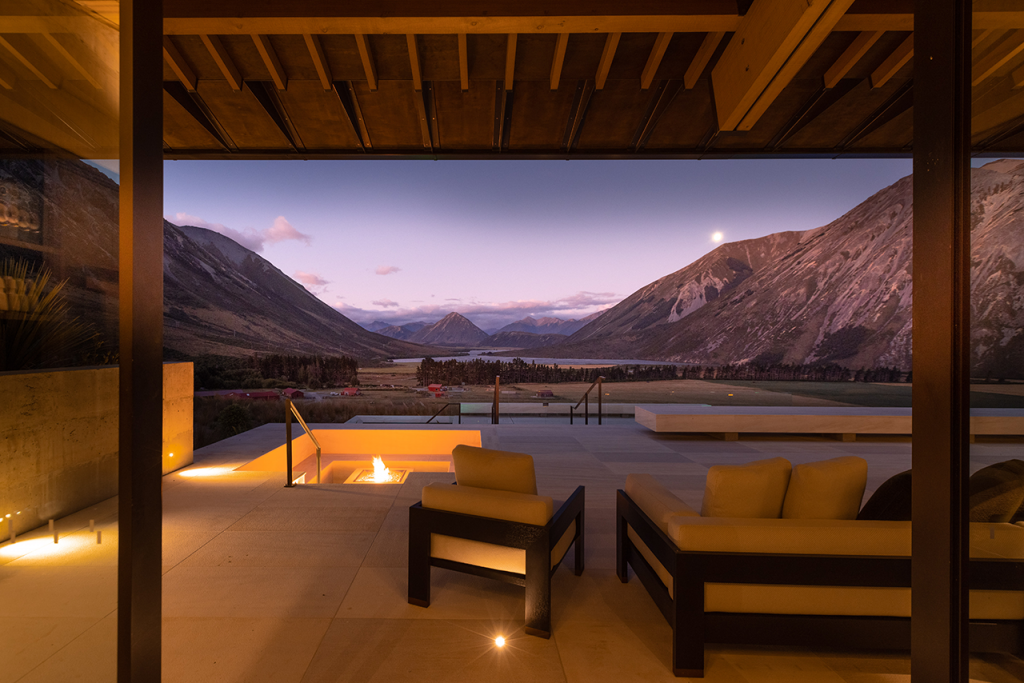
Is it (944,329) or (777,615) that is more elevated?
(944,329)

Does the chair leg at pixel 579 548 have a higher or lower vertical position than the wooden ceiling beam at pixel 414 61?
lower

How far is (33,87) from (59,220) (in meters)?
0.98

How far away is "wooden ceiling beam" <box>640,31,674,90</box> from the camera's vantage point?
2.87m

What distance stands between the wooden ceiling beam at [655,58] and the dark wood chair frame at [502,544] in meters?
3.09

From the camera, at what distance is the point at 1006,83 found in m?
1.04

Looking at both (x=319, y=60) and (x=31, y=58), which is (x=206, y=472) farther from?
(x=319, y=60)

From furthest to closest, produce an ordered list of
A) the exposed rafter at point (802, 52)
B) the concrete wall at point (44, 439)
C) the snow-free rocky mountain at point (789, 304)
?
the snow-free rocky mountain at point (789, 304) < the concrete wall at point (44, 439) < the exposed rafter at point (802, 52)

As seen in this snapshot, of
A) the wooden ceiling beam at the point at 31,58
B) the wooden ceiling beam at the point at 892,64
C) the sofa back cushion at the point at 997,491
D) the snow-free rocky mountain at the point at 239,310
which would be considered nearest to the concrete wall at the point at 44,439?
the wooden ceiling beam at the point at 31,58

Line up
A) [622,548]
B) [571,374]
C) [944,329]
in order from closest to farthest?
[944,329] < [622,548] < [571,374]

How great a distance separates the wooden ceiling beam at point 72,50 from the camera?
1.53 m

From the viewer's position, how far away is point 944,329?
99 cm

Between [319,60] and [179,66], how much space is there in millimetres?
1034

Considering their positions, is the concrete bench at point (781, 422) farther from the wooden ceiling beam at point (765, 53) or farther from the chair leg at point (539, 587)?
the chair leg at point (539, 587)

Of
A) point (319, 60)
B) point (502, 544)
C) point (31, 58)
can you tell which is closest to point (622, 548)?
point (502, 544)
